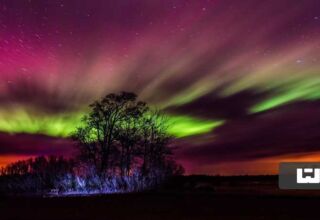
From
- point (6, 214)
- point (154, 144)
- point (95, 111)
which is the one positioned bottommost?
point (6, 214)

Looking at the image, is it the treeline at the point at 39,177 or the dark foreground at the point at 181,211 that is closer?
the dark foreground at the point at 181,211

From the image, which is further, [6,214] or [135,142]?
[135,142]

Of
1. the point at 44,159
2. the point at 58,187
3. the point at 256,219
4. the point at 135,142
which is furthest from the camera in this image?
the point at 135,142

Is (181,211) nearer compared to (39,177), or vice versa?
(181,211)

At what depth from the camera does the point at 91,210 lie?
29.7 m

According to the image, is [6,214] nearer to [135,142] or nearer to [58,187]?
[58,187]

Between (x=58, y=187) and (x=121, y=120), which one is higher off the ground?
(x=121, y=120)

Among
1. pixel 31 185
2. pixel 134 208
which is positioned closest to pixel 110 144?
pixel 31 185

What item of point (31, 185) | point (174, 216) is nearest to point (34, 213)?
point (174, 216)

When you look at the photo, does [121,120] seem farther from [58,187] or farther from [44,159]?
[58,187]

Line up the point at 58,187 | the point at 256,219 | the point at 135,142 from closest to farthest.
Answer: the point at 256,219 < the point at 58,187 < the point at 135,142

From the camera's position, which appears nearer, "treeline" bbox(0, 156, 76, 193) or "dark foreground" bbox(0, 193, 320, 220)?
"dark foreground" bbox(0, 193, 320, 220)

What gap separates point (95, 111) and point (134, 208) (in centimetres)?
3655

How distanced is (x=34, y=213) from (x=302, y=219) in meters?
14.9
